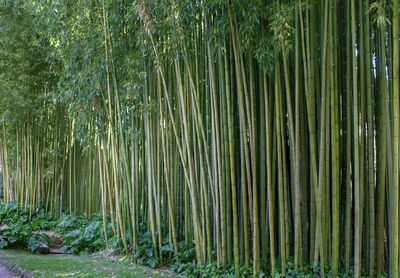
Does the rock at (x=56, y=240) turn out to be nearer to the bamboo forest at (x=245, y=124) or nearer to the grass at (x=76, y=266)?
the grass at (x=76, y=266)

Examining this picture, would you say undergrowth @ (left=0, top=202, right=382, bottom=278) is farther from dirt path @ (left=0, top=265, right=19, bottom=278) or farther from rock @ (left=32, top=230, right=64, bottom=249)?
dirt path @ (left=0, top=265, right=19, bottom=278)

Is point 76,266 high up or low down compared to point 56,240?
up

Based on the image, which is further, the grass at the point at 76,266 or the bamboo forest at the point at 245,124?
the grass at the point at 76,266

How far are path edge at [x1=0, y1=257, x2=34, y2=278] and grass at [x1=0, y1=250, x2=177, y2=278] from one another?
49 millimetres

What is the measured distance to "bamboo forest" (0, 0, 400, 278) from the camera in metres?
4.06

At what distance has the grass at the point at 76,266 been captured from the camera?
17.2 feet

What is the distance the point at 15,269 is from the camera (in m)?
5.64

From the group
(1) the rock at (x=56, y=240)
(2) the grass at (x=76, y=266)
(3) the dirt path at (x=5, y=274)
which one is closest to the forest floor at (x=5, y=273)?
(3) the dirt path at (x=5, y=274)

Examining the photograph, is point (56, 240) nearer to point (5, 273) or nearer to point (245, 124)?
point (5, 273)

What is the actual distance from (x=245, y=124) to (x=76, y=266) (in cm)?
289

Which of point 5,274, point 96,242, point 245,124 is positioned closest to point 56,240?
point 96,242

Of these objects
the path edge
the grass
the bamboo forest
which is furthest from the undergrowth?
→ the path edge

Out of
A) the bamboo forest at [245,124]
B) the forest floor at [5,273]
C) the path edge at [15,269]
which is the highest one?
the bamboo forest at [245,124]

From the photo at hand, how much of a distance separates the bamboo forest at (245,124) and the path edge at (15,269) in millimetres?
1351
